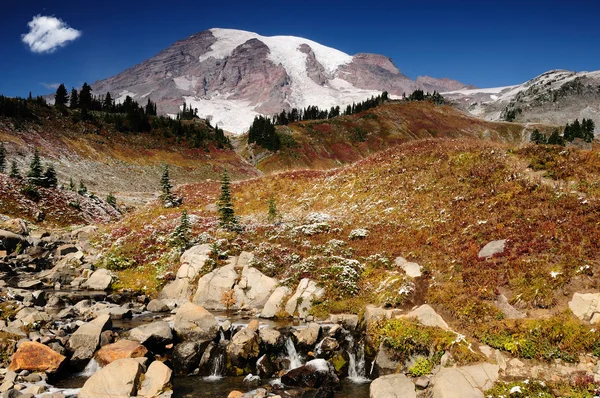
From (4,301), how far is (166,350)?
10750 millimetres

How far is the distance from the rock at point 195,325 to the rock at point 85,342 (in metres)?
3.55

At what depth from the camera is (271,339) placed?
16438 millimetres

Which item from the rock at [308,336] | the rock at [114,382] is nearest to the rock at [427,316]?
the rock at [308,336]

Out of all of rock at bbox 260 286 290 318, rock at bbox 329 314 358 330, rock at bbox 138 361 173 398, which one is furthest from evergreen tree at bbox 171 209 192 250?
rock at bbox 138 361 173 398

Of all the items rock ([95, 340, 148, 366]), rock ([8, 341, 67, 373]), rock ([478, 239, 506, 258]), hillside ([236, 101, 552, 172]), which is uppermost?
hillside ([236, 101, 552, 172])

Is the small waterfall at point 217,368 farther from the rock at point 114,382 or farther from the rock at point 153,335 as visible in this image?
the rock at point 114,382

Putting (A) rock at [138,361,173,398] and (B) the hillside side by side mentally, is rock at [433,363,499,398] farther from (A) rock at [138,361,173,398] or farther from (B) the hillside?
(B) the hillside

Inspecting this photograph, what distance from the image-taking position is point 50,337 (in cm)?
1572

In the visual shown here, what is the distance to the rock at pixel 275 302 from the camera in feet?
69.7

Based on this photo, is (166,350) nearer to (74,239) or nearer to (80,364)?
(80,364)

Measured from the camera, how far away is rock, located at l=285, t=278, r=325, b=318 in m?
20.9

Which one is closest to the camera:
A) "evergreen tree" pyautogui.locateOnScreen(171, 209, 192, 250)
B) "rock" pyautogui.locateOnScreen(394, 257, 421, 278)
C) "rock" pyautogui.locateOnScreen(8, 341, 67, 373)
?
"rock" pyautogui.locateOnScreen(8, 341, 67, 373)

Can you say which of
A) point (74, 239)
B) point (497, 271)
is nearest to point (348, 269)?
point (497, 271)

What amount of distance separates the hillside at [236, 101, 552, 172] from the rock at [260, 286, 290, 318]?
9920cm
